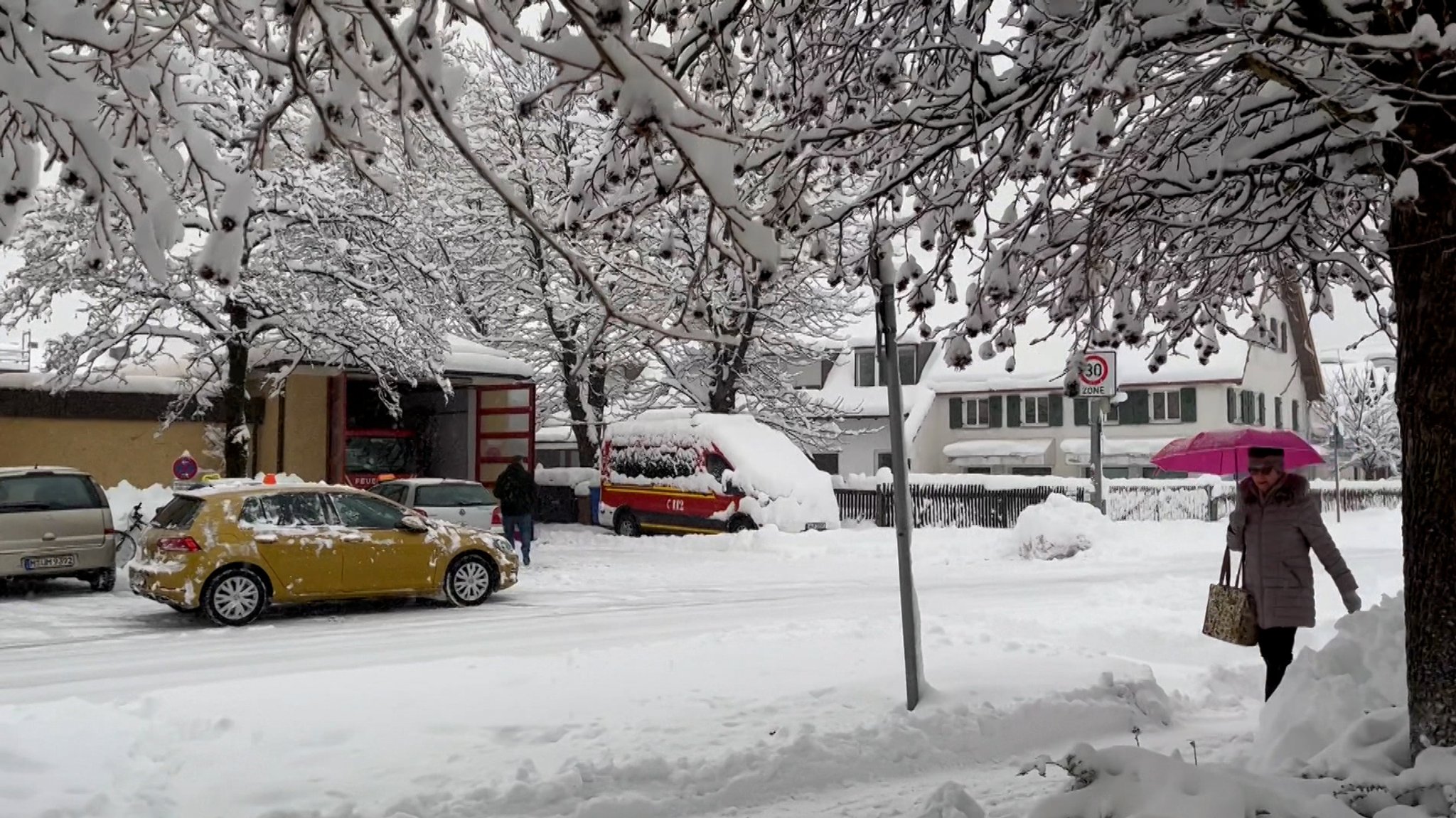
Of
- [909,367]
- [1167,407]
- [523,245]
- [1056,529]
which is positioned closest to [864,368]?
[909,367]

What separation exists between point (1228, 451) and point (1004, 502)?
16.7m

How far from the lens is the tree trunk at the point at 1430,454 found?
479 cm

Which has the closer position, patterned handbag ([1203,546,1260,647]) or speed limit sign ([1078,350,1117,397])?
patterned handbag ([1203,546,1260,647])

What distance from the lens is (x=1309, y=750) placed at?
5.36 meters

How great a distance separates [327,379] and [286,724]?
2136 centimetres

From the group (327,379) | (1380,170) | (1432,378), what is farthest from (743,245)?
(327,379)

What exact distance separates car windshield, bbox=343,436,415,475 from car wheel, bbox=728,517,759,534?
33.3ft

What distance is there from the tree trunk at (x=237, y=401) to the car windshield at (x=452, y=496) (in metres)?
3.65

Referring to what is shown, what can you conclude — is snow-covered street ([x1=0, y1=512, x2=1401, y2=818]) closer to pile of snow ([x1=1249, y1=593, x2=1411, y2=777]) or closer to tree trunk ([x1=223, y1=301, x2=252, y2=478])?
pile of snow ([x1=1249, y1=593, x2=1411, y2=777])

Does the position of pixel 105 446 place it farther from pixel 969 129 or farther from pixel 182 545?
pixel 969 129

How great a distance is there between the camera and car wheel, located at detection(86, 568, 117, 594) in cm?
1453

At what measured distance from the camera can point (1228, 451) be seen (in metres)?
10.4

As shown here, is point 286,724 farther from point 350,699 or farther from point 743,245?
point 743,245

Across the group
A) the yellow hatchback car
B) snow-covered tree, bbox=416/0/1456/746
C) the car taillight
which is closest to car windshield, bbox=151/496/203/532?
the yellow hatchback car
